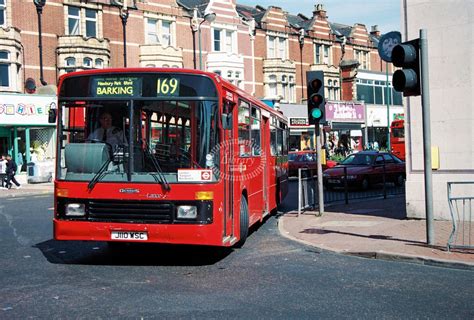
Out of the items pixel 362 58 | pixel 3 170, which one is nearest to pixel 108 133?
pixel 3 170

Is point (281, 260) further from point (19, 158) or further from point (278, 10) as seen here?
point (278, 10)

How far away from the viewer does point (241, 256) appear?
8.99 metres

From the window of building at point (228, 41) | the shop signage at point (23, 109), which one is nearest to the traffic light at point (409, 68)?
the shop signage at point (23, 109)

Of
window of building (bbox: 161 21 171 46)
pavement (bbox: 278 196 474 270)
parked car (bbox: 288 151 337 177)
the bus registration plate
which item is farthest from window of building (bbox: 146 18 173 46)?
the bus registration plate

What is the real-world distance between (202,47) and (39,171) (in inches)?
678

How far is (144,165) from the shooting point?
7.81 m

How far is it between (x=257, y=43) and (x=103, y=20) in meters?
14.6

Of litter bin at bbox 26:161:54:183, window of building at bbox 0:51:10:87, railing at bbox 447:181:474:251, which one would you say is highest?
window of building at bbox 0:51:10:87

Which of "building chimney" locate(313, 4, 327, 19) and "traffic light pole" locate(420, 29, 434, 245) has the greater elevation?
"building chimney" locate(313, 4, 327, 19)

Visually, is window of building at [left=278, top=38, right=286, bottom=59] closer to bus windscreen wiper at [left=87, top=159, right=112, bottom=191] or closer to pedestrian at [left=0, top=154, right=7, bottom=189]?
pedestrian at [left=0, top=154, right=7, bottom=189]

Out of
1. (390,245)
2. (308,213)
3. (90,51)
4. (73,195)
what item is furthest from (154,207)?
(90,51)

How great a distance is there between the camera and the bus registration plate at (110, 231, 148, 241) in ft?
25.3

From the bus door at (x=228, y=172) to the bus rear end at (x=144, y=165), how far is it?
282 millimetres

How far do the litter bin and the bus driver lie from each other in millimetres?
24376
